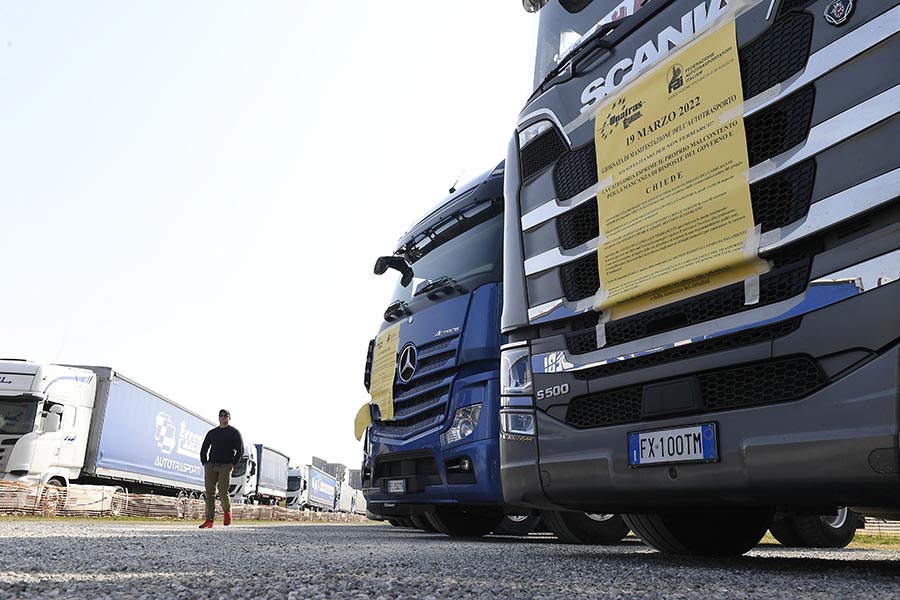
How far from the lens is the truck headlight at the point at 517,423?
12.5 ft

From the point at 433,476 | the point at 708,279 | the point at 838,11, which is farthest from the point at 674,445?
the point at 433,476

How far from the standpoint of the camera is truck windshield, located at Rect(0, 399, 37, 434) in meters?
15.0

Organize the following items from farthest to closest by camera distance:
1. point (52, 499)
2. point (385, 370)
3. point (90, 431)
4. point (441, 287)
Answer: point (90, 431)
point (52, 499)
point (385, 370)
point (441, 287)

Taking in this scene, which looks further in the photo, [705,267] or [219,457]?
[219,457]

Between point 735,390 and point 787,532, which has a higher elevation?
point 735,390

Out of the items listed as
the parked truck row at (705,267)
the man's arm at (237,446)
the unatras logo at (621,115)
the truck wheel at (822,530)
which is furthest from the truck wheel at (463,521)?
the unatras logo at (621,115)

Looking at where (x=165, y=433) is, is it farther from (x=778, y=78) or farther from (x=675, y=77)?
(x=778, y=78)

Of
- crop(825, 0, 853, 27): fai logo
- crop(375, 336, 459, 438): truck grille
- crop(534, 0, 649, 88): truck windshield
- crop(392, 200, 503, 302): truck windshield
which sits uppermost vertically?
crop(534, 0, 649, 88): truck windshield

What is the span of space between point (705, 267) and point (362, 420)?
4.98m

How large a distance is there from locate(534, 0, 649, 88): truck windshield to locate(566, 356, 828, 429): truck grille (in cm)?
198

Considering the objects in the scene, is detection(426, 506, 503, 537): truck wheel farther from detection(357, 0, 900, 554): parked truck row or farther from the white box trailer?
the white box trailer

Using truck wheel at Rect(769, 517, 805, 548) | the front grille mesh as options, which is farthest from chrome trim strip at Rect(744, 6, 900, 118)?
truck wheel at Rect(769, 517, 805, 548)

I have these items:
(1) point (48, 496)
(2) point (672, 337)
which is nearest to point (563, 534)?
(2) point (672, 337)

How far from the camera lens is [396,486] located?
263 inches
